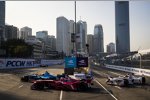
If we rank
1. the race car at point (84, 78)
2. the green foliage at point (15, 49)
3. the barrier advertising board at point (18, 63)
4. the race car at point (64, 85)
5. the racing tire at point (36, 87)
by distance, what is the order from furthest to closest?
1. the green foliage at point (15, 49)
2. the barrier advertising board at point (18, 63)
3. the race car at point (84, 78)
4. the racing tire at point (36, 87)
5. the race car at point (64, 85)

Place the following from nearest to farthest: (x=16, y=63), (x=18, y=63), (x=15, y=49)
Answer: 1. (x=16, y=63)
2. (x=18, y=63)
3. (x=15, y=49)

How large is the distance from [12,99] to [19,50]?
119 meters

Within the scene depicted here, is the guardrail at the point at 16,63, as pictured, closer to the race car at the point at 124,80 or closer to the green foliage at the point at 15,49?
the green foliage at the point at 15,49

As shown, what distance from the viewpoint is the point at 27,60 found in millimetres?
88312

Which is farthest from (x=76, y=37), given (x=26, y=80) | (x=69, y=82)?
(x=69, y=82)

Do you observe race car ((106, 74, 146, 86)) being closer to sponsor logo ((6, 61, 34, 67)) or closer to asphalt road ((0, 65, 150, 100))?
asphalt road ((0, 65, 150, 100))

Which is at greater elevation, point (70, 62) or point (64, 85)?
point (70, 62)

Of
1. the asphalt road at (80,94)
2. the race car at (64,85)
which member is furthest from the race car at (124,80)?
the race car at (64,85)

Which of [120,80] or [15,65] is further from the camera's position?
[15,65]

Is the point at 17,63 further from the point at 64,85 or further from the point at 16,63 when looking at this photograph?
the point at 64,85

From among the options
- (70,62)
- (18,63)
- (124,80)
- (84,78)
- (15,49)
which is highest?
(15,49)

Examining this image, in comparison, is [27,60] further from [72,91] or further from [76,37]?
[72,91]

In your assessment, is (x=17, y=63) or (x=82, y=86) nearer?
(x=82, y=86)

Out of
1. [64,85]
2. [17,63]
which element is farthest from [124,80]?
[17,63]
